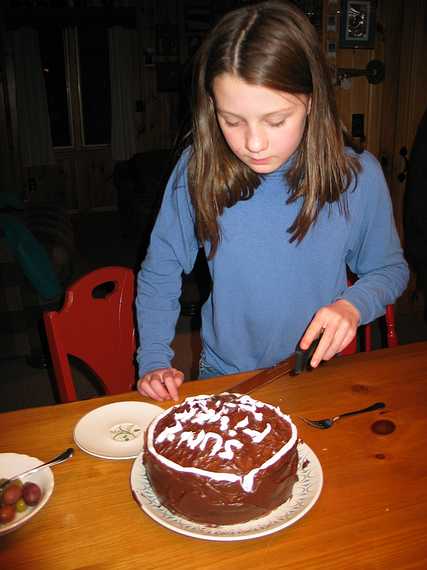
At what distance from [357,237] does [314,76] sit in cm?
41

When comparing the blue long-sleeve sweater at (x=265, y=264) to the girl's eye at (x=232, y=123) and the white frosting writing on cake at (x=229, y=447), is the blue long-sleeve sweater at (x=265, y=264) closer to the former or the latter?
the girl's eye at (x=232, y=123)

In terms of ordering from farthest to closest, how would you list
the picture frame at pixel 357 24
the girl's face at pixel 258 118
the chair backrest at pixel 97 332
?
the picture frame at pixel 357 24 → the chair backrest at pixel 97 332 → the girl's face at pixel 258 118

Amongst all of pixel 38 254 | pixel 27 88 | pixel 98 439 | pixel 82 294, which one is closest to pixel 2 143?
pixel 27 88

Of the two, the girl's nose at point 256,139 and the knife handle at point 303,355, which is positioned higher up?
the girl's nose at point 256,139

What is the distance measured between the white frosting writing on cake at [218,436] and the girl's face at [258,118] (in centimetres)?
48

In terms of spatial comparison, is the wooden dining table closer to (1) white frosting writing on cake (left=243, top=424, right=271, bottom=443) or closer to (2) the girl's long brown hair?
(1) white frosting writing on cake (left=243, top=424, right=271, bottom=443)

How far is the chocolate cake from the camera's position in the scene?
2.45 ft

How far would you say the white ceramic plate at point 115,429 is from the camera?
96 cm

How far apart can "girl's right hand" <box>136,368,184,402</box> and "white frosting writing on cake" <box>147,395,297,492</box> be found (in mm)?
237

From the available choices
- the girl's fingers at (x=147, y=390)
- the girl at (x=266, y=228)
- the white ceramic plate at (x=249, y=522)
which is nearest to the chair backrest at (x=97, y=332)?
the girl at (x=266, y=228)

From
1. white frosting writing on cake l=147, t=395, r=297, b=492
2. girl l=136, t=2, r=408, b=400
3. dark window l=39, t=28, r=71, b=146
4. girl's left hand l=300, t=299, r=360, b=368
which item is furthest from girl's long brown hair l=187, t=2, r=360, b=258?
dark window l=39, t=28, r=71, b=146

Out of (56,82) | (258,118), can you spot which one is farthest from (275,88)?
(56,82)

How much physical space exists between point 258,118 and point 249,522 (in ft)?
2.24

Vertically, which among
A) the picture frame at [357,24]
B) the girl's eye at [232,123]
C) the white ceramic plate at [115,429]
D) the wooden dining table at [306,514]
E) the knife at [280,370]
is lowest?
the wooden dining table at [306,514]
